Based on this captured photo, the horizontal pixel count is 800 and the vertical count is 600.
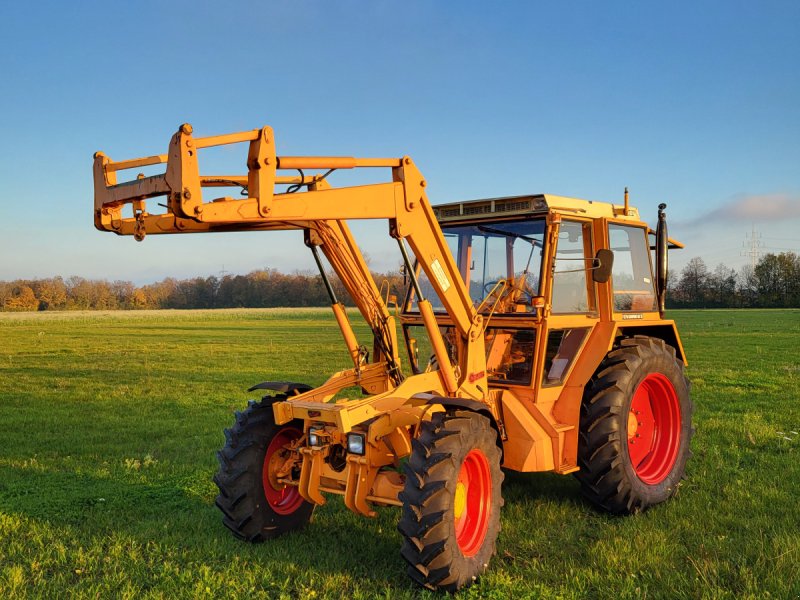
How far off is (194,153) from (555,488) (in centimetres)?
540

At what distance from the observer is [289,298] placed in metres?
85.7

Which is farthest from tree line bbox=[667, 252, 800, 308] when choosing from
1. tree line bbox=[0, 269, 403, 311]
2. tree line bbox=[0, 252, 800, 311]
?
tree line bbox=[0, 269, 403, 311]

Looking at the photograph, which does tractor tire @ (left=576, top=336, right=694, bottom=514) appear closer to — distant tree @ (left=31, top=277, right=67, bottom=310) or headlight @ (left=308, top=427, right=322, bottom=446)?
headlight @ (left=308, top=427, right=322, bottom=446)

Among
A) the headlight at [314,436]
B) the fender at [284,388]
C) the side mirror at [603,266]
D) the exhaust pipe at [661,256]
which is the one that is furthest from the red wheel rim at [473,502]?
the exhaust pipe at [661,256]

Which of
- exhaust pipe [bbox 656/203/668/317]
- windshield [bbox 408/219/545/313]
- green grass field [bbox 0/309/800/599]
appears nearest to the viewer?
green grass field [bbox 0/309/800/599]

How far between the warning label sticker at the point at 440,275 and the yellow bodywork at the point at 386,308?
17mm

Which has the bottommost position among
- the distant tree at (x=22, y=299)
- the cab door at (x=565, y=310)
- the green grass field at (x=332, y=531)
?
the green grass field at (x=332, y=531)

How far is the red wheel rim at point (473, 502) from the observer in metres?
5.35

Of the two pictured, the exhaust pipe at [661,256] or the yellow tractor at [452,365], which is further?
the exhaust pipe at [661,256]

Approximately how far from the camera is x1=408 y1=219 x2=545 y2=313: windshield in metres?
6.69

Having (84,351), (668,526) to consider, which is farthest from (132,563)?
(84,351)

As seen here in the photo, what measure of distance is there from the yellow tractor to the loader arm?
14 millimetres

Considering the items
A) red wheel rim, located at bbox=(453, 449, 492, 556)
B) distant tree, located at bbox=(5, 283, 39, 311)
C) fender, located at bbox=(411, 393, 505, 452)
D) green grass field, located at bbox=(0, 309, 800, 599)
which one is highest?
distant tree, located at bbox=(5, 283, 39, 311)

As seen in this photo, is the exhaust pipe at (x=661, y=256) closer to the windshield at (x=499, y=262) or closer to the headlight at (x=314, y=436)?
the windshield at (x=499, y=262)
